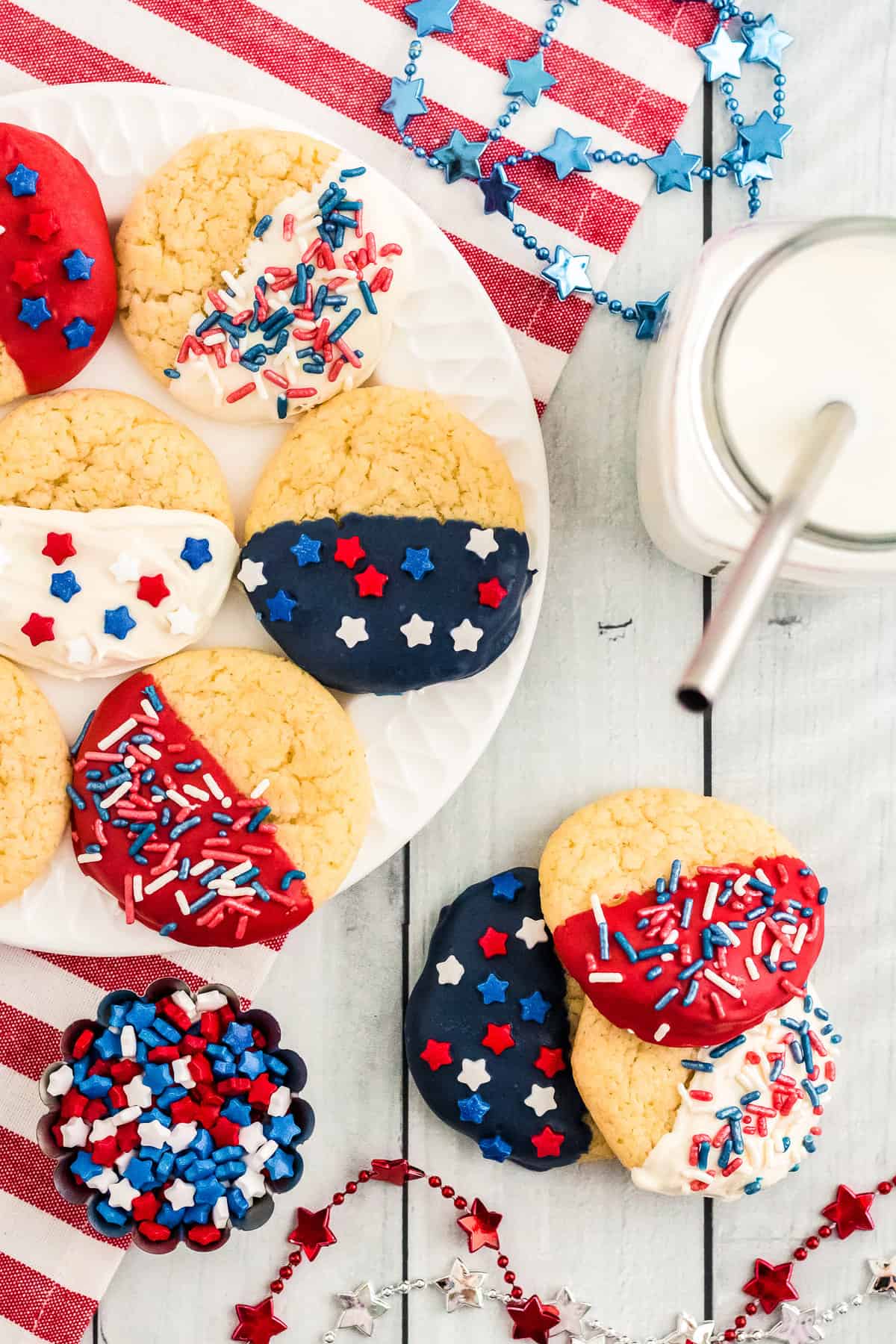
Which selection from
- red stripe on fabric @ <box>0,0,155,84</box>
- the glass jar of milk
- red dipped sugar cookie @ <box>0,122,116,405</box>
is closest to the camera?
the glass jar of milk

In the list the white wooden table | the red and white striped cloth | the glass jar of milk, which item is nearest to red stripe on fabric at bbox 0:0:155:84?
the red and white striped cloth

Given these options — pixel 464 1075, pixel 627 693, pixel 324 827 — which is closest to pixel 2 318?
pixel 324 827

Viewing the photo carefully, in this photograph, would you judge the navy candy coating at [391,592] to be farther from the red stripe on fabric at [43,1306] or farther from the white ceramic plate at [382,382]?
the red stripe on fabric at [43,1306]

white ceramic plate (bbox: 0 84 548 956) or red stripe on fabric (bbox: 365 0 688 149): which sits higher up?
red stripe on fabric (bbox: 365 0 688 149)

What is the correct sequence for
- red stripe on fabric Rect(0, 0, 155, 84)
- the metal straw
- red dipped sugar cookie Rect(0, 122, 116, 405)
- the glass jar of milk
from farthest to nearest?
red stripe on fabric Rect(0, 0, 155, 84) < red dipped sugar cookie Rect(0, 122, 116, 405) < the glass jar of milk < the metal straw

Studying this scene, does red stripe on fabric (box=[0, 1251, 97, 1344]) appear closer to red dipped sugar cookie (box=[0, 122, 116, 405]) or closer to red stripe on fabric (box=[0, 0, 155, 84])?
red dipped sugar cookie (box=[0, 122, 116, 405])

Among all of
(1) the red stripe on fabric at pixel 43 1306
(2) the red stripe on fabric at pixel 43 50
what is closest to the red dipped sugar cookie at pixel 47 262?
(2) the red stripe on fabric at pixel 43 50
